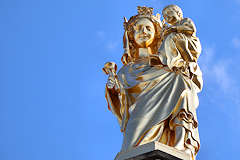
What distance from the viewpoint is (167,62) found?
30.7 feet

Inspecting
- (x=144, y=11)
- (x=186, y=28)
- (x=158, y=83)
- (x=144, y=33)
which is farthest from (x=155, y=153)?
(x=144, y=11)

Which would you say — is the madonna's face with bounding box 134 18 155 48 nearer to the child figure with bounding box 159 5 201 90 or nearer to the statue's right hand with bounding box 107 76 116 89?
the child figure with bounding box 159 5 201 90

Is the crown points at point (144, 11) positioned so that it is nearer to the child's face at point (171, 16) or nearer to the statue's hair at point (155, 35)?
the statue's hair at point (155, 35)

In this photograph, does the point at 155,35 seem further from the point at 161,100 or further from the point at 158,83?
the point at 161,100

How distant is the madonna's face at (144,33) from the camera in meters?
10.4

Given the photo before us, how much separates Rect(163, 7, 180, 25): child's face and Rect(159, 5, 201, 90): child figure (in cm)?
16

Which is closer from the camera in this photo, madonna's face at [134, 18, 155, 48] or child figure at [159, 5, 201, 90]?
child figure at [159, 5, 201, 90]

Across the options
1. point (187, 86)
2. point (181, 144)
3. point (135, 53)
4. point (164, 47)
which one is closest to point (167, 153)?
point (181, 144)

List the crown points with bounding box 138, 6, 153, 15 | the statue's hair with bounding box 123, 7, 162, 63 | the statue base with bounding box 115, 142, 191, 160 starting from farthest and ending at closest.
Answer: the crown points with bounding box 138, 6, 153, 15 < the statue's hair with bounding box 123, 7, 162, 63 < the statue base with bounding box 115, 142, 191, 160

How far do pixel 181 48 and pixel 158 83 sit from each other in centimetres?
85

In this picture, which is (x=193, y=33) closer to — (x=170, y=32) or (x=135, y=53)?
(x=170, y=32)

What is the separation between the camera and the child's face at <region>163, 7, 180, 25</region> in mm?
10266

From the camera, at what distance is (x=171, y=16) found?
10273 mm

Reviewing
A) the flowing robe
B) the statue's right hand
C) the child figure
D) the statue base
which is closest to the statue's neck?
the flowing robe
